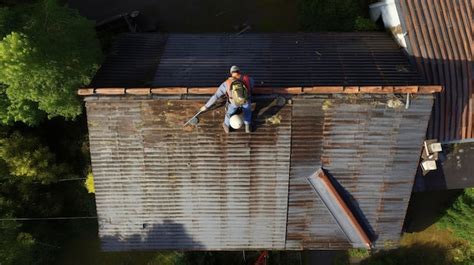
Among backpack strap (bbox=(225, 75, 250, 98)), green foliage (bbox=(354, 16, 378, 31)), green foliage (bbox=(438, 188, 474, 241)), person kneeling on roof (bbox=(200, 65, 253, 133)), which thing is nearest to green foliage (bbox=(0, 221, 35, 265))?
person kneeling on roof (bbox=(200, 65, 253, 133))

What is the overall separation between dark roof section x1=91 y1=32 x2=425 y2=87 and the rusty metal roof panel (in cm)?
147

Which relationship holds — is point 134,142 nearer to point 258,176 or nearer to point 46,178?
point 258,176

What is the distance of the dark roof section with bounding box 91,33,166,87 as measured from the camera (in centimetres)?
1368

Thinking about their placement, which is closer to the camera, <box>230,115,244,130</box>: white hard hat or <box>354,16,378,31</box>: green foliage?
<box>230,115,244,130</box>: white hard hat

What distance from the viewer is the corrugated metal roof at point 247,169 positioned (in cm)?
1292

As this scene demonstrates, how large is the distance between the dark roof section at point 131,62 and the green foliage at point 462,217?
15.7 meters

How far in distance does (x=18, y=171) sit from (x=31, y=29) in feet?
20.2

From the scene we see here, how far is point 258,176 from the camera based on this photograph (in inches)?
531

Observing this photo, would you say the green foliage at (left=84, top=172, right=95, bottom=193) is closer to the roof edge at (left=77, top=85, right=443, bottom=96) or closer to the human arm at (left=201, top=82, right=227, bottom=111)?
the roof edge at (left=77, top=85, right=443, bottom=96)

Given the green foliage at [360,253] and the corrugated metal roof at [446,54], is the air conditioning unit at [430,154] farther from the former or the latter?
the green foliage at [360,253]

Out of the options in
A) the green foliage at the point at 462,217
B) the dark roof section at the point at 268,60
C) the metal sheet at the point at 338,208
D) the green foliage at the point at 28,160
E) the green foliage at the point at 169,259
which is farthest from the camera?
the green foliage at the point at 462,217

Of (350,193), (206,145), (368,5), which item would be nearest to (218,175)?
(206,145)

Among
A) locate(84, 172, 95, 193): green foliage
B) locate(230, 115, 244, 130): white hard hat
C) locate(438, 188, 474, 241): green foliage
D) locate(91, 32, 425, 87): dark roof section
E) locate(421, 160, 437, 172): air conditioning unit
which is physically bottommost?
locate(438, 188, 474, 241): green foliage

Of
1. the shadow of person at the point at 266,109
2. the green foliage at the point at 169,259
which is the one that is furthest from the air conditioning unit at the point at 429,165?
the green foliage at the point at 169,259
